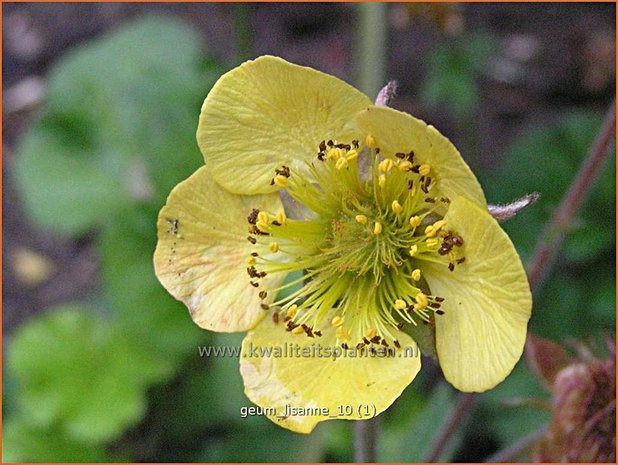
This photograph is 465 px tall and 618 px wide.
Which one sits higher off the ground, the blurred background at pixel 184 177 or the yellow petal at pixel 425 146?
the yellow petal at pixel 425 146

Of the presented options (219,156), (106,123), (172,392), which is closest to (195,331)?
(172,392)

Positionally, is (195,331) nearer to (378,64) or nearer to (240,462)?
(240,462)

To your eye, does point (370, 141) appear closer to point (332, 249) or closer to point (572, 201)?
point (332, 249)

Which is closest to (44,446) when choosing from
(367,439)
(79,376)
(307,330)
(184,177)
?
(79,376)

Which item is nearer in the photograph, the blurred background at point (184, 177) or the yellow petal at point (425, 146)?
the yellow petal at point (425, 146)

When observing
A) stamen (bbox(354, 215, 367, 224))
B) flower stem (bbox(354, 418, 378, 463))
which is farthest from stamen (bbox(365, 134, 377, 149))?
flower stem (bbox(354, 418, 378, 463))

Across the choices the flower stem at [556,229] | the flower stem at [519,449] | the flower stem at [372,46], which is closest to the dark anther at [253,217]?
the flower stem at [556,229]

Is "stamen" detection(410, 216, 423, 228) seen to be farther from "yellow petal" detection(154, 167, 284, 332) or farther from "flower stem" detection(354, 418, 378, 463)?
"flower stem" detection(354, 418, 378, 463)

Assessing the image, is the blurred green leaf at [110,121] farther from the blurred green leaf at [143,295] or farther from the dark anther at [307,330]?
the dark anther at [307,330]
